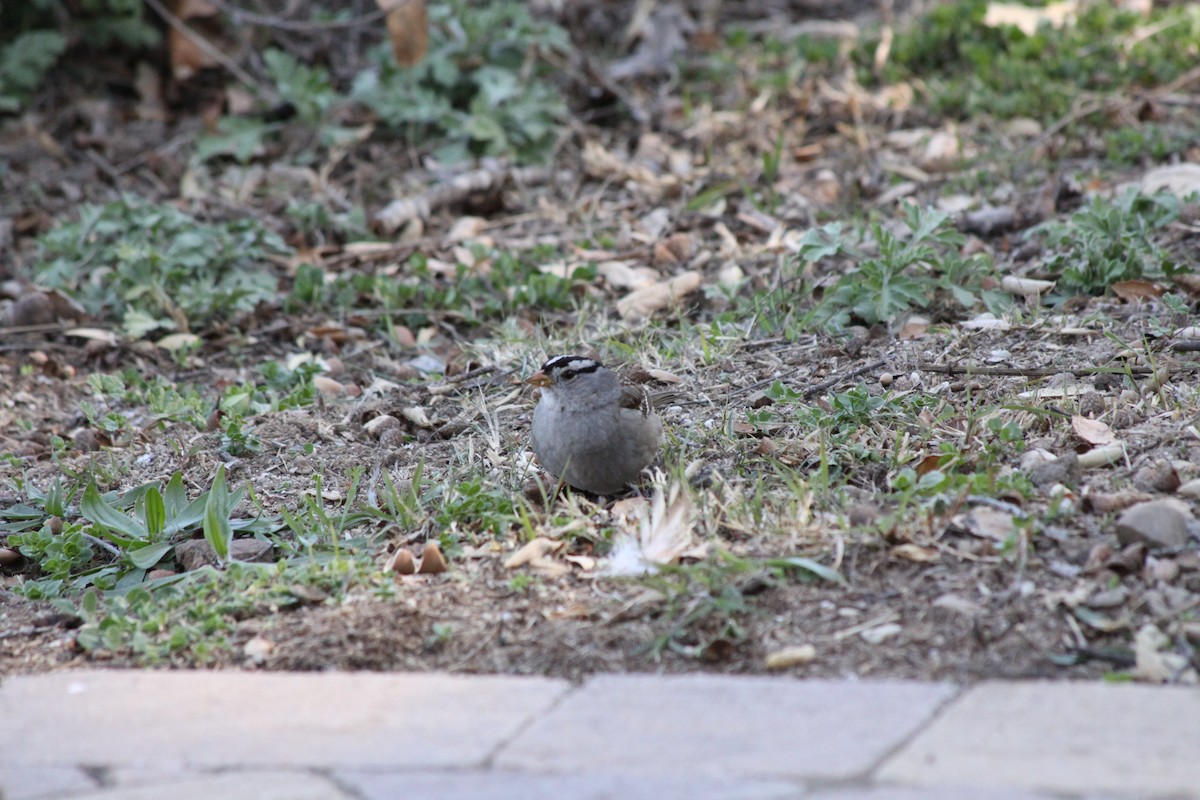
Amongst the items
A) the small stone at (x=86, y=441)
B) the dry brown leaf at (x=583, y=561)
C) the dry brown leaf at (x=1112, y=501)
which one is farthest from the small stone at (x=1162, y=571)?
the small stone at (x=86, y=441)

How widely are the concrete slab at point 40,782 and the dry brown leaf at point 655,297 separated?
3.44 metres

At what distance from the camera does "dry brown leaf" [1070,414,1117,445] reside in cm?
384

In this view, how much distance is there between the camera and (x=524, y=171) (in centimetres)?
737

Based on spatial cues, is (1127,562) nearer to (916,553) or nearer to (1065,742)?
(916,553)

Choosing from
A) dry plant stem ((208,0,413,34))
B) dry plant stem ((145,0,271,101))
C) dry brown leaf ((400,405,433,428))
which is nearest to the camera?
dry brown leaf ((400,405,433,428))

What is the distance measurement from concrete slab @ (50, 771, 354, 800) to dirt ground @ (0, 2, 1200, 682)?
2.26 feet

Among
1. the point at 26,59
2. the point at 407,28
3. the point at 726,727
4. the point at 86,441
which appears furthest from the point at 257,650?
the point at 26,59

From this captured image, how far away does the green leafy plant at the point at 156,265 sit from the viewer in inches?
239

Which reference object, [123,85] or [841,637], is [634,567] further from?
[123,85]

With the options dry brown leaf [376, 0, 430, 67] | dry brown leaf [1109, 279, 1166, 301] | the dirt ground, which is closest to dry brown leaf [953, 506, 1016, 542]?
the dirt ground

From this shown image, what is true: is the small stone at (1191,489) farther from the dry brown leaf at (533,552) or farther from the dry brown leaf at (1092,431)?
the dry brown leaf at (533,552)

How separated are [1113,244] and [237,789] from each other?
3982 millimetres

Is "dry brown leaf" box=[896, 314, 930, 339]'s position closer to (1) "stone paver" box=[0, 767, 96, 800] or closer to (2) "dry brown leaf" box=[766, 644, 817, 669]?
(2) "dry brown leaf" box=[766, 644, 817, 669]

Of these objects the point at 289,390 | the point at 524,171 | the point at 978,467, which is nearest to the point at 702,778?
the point at 978,467
